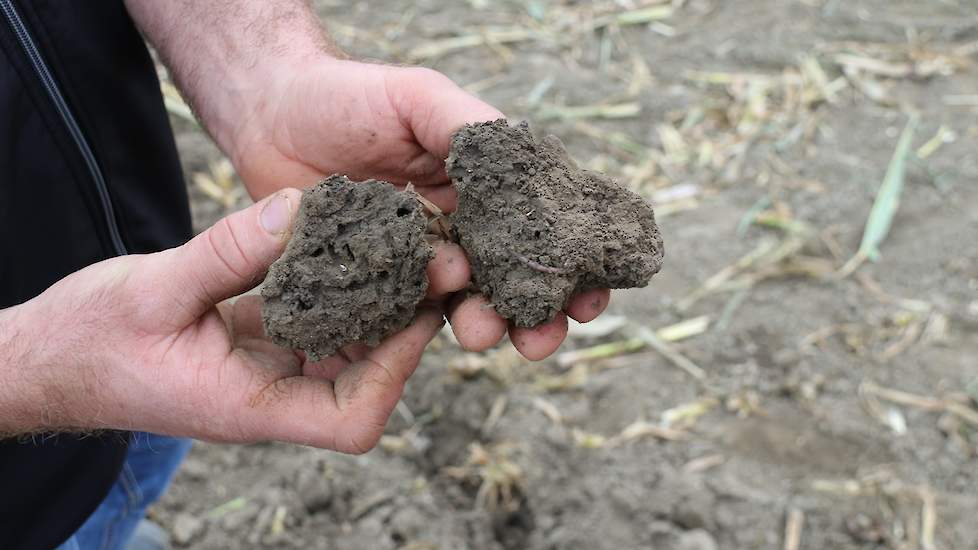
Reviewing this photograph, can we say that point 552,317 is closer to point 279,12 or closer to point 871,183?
point 279,12

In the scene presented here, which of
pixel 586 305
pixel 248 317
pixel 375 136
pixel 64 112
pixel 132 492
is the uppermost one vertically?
pixel 64 112

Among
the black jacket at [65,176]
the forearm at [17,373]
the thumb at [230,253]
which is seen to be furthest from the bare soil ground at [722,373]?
the thumb at [230,253]

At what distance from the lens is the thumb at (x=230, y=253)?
185cm

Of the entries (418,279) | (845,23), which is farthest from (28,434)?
(845,23)

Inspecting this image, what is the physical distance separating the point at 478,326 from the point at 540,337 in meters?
0.15

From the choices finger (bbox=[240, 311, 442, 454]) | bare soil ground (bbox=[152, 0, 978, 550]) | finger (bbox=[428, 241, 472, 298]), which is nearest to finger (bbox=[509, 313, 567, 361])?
finger (bbox=[428, 241, 472, 298])

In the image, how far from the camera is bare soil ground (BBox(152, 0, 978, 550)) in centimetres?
323

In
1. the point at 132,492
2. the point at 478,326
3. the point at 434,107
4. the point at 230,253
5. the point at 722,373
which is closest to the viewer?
the point at 230,253

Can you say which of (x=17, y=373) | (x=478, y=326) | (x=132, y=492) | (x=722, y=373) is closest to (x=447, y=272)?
(x=478, y=326)

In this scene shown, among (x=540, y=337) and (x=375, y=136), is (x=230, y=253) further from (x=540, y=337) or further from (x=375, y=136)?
(x=540, y=337)

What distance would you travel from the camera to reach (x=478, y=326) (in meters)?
2.06

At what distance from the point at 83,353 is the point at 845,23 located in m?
5.41

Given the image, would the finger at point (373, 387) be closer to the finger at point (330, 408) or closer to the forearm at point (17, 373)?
the finger at point (330, 408)

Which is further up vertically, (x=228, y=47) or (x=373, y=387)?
(x=228, y=47)
